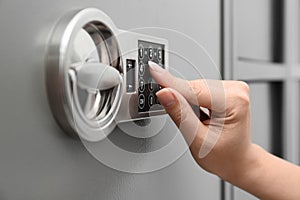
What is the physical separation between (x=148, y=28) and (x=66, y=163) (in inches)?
5.7

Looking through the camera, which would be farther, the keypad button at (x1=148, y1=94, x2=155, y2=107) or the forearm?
the forearm

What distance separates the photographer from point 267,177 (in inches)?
19.3

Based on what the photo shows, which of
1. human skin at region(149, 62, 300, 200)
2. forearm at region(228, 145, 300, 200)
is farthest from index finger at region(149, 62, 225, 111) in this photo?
forearm at region(228, 145, 300, 200)

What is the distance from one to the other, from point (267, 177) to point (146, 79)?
0.22m

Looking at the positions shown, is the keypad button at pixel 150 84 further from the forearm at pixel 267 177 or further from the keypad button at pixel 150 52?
the forearm at pixel 267 177

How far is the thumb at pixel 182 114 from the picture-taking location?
1.11 ft

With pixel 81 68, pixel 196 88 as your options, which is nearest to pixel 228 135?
pixel 196 88

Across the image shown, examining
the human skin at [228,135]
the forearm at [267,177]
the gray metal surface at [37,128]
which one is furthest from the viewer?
the forearm at [267,177]

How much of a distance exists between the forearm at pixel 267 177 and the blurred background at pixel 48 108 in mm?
56

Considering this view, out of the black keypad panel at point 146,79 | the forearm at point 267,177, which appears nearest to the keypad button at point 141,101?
the black keypad panel at point 146,79

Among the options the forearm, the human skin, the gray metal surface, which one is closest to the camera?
the gray metal surface

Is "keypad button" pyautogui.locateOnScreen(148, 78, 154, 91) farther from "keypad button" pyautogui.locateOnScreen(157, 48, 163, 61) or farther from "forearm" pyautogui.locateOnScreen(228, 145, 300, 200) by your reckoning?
"forearm" pyautogui.locateOnScreen(228, 145, 300, 200)

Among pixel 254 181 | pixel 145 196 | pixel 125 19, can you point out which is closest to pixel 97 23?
pixel 125 19

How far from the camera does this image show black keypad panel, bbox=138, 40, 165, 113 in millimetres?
346
